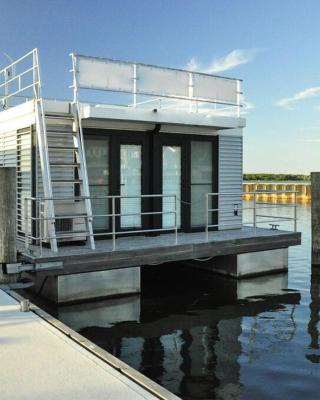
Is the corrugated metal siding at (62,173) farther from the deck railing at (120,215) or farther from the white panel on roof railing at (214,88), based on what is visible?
the white panel on roof railing at (214,88)

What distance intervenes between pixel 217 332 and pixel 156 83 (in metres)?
6.08

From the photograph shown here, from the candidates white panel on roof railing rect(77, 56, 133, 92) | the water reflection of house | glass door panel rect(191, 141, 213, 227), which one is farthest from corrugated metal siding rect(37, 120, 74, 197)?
glass door panel rect(191, 141, 213, 227)

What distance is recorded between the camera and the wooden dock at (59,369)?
453 centimetres

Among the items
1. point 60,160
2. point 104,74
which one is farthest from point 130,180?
point 104,74

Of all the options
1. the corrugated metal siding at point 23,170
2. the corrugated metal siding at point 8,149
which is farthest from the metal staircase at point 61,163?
the corrugated metal siding at point 8,149

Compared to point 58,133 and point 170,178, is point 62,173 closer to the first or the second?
point 58,133

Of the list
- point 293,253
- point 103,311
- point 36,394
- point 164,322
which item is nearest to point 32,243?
point 103,311

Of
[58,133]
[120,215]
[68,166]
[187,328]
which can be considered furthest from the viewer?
[58,133]

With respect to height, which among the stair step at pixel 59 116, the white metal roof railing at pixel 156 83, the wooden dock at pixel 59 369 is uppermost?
the white metal roof railing at pixel 156 83

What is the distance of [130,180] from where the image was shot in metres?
12.1

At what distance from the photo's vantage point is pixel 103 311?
9.29 meters

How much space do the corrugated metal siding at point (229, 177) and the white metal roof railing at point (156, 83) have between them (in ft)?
2.95

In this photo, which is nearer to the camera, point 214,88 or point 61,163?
point 61,163

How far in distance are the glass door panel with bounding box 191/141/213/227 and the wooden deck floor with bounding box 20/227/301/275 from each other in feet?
1.87
